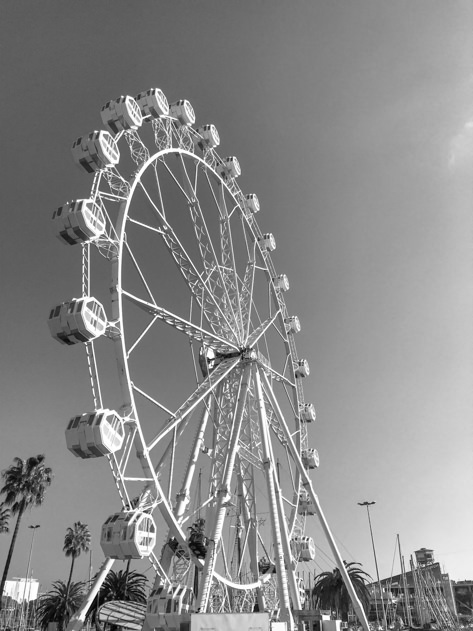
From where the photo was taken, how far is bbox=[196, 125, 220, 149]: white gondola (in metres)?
32.2

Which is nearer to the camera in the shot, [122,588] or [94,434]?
[94,434]

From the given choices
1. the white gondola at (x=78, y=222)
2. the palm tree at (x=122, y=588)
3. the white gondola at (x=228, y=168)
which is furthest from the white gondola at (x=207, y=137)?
the palm tree at (x=122, y=588)

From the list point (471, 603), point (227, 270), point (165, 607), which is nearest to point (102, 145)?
point (227, 270)

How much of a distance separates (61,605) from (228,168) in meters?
45.0

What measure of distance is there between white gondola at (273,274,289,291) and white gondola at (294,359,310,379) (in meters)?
5.38

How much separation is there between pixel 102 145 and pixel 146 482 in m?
13.3

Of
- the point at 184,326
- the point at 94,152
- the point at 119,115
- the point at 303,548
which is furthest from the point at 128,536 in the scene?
the point at 303,548

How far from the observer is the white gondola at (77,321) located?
59.8ft

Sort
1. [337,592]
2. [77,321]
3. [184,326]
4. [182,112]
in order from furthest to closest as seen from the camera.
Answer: [337,592], [182,112], [184,326], [77,321]

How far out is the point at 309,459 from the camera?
1427 inches

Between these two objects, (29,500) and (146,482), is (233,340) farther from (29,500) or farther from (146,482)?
(29,500)

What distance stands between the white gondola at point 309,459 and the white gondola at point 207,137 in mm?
20750

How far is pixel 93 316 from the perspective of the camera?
60.8 ft

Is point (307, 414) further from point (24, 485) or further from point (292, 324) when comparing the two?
point (24, 485)
